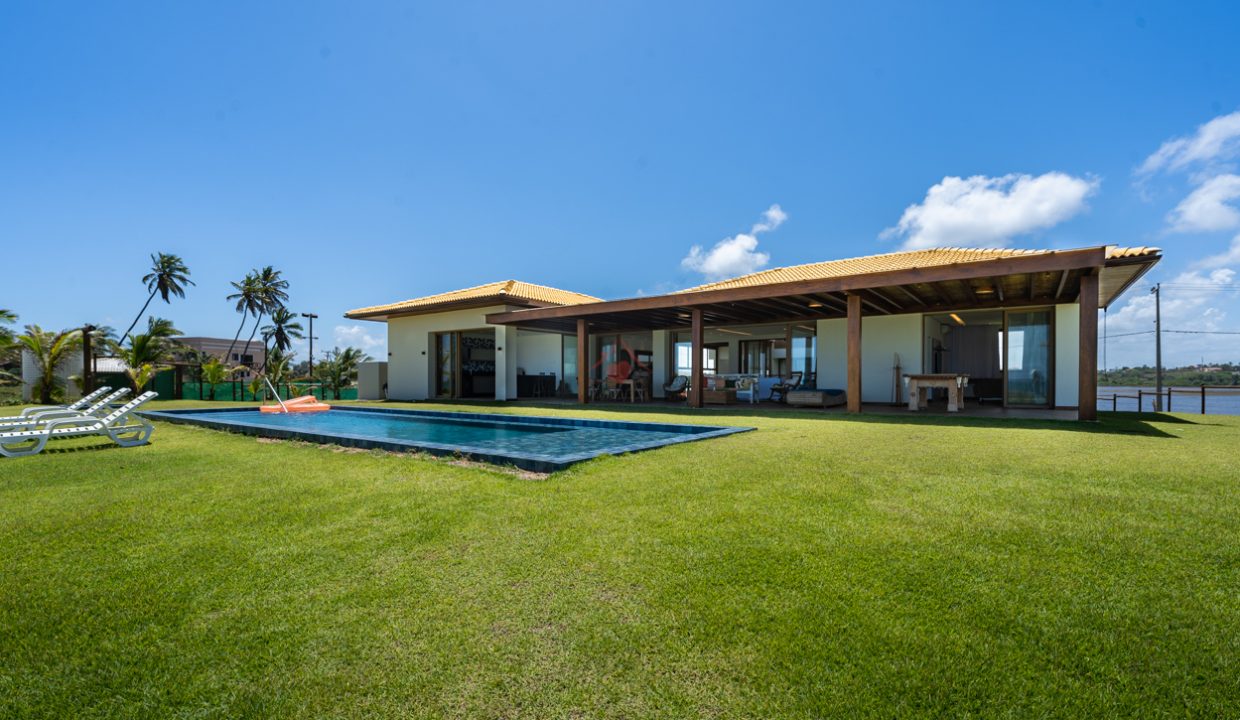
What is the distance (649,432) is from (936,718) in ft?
23.5

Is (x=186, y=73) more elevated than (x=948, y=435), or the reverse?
(x=186, y=73)

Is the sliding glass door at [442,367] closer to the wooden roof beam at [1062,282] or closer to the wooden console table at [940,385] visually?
the wooden console table at [940,385]

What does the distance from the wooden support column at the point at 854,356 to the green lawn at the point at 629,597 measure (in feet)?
20.5

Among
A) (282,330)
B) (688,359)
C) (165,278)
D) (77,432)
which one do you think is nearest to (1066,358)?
(688,359)

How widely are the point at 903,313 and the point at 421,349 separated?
51.9 feet

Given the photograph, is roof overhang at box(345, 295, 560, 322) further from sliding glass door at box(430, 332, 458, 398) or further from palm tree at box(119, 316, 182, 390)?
palm tree at box(119, 316, 182, 390)

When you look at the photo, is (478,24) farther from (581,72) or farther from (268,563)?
(268,563)

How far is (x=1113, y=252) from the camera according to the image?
878 centimetres

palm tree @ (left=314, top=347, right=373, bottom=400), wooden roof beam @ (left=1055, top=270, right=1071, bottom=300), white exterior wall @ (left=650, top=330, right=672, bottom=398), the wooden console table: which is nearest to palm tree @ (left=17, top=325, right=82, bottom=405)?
palm tree @ (left=314, top=347, right=373, bottom=400)

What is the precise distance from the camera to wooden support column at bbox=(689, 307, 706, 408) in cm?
1282

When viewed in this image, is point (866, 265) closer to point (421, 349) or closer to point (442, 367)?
point (442, 367)

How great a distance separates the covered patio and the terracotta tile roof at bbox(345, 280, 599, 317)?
3.87 feet

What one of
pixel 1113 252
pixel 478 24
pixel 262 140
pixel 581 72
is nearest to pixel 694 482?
pixel 1113 252

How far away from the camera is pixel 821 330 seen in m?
15.3
